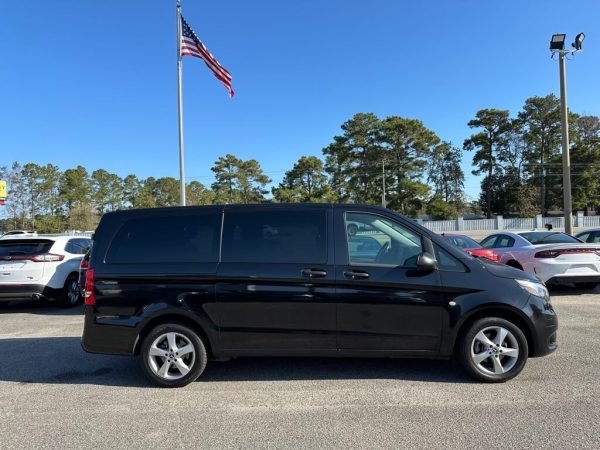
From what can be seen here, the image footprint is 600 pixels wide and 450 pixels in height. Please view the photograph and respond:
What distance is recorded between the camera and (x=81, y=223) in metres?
69.9

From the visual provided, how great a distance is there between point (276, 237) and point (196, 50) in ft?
43.6

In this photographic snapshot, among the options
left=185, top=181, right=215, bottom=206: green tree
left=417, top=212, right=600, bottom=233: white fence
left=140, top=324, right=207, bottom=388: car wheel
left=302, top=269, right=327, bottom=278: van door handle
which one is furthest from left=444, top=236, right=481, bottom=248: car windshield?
left=185, top=181, right=215, bottom=206: green tree

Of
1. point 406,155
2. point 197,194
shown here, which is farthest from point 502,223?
point 197,194

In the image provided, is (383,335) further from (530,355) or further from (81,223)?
(81,223)

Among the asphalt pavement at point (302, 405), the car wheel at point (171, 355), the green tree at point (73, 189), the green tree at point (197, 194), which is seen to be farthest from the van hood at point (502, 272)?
the green tree at point (73, 189)

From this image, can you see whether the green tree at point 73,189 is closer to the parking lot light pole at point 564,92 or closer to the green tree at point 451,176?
the green tree at point 451,176

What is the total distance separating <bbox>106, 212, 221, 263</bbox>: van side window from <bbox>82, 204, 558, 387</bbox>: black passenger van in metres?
0.01

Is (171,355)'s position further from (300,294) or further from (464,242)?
(464,242)

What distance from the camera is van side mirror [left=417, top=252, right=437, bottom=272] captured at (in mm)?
4375

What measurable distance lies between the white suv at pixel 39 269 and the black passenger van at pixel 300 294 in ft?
16.4

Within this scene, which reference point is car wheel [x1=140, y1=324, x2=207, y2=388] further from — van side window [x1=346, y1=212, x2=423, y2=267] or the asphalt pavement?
van side window [x1=346, y1=212, x2=423, y2=267]

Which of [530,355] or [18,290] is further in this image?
[18,290]

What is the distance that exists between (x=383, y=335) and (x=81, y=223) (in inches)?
2921

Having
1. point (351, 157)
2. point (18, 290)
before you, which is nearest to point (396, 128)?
point (351, 157)
